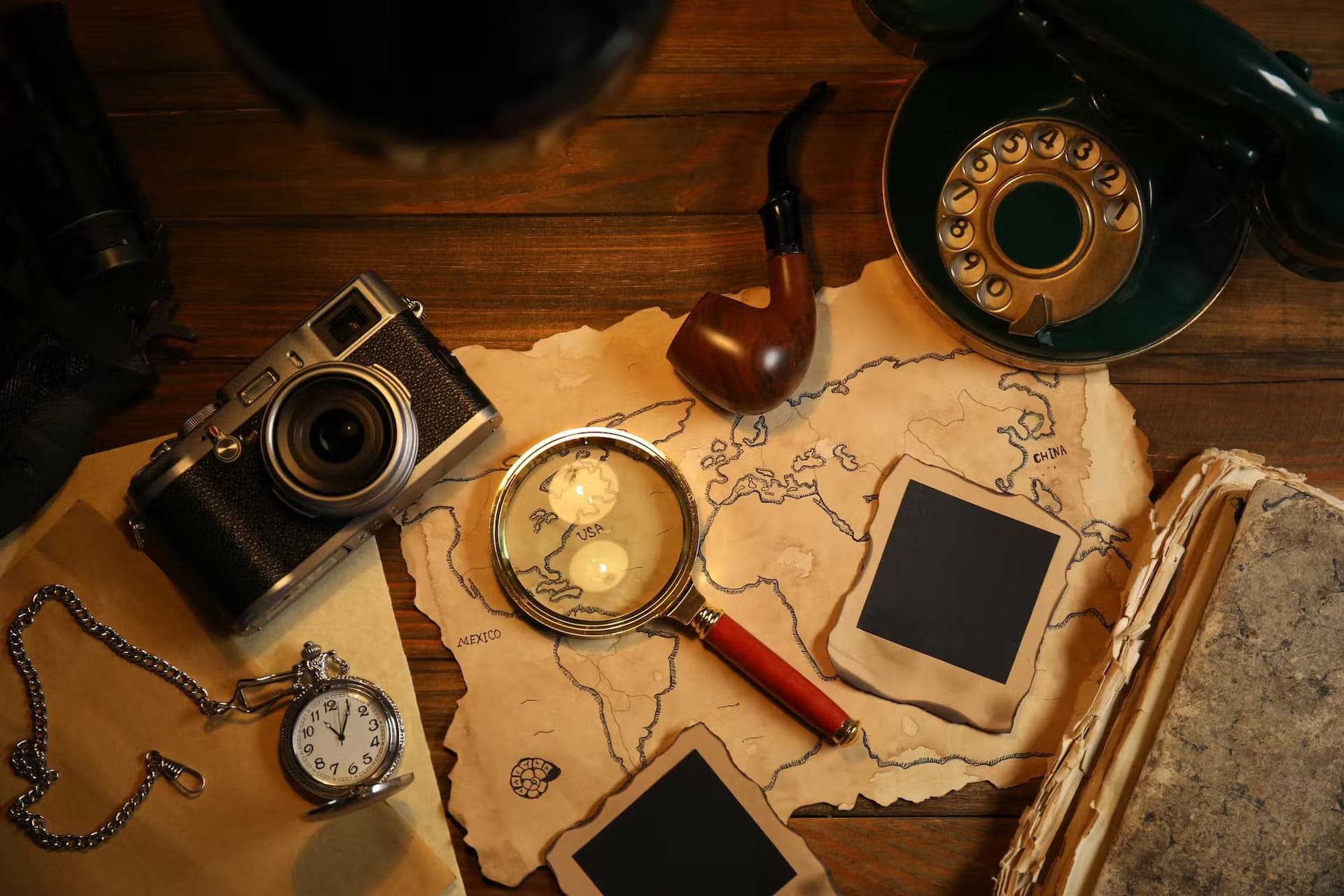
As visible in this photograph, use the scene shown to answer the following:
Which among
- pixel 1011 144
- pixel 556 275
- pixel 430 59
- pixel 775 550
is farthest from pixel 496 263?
pixel 430 59

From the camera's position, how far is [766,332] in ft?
2.66

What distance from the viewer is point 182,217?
0.89 meters

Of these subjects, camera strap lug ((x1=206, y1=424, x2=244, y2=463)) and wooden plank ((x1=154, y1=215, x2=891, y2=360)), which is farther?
wooden plank ((x1=154, y1=215, x2=891, y2=360))

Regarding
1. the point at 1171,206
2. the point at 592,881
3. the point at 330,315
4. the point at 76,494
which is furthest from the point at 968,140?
the point at 76,494

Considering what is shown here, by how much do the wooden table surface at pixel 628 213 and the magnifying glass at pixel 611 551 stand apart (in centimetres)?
13

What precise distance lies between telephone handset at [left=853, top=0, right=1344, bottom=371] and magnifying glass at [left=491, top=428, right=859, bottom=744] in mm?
301

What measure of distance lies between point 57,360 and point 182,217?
183 millimetres

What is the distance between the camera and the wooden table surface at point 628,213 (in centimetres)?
88

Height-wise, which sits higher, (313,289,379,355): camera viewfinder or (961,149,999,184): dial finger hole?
(961,149,999,184): dial finger hole

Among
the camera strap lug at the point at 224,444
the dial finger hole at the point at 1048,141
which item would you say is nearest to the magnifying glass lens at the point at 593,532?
the camera strap lug at the point at 224,444

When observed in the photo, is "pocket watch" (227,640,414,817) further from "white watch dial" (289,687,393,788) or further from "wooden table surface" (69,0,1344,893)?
"wooden table surface" (69,0,1344,893)

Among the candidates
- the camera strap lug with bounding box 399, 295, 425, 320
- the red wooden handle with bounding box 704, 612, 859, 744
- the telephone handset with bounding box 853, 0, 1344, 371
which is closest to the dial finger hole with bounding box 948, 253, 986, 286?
the telephone handset with bounding box 853, 0, 1344, 371

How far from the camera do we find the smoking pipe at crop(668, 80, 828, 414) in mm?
806

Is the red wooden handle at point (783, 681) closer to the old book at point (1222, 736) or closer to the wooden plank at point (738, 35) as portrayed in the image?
the old book at point (1222, 736)
